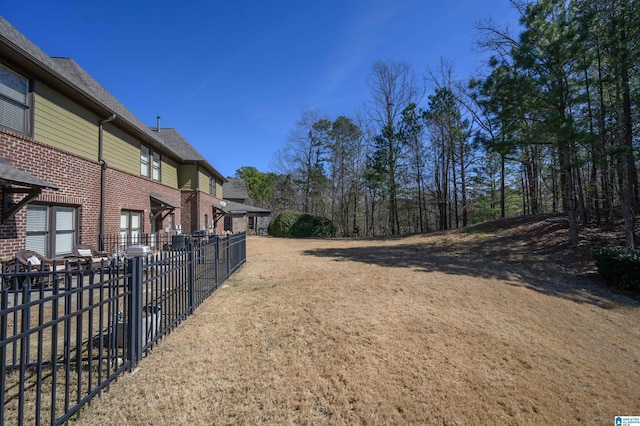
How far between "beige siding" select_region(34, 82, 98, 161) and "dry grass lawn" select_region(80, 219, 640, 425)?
633cm

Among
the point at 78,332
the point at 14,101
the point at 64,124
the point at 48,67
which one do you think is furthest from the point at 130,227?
the point at 78,332

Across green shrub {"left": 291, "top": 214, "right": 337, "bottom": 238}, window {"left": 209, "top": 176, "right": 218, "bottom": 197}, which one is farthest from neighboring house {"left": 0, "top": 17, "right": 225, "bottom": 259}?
green shrub {"left": 291, "top": 214, "right": 337, "bottom": 238}

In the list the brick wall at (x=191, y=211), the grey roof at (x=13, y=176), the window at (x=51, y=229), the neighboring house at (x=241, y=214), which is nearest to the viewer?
the grey roof at (x=13, y=176)

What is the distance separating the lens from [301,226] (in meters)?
21.8

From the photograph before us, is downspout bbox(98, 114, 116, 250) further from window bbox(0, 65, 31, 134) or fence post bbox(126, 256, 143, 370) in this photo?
fence post bbox(126, 256, 143, 370)

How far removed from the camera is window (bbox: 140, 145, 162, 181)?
1260cm

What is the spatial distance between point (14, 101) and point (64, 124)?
1.52 meters

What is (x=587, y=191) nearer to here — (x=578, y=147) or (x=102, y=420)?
(x=578, y=147)

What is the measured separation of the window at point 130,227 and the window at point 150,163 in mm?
2033

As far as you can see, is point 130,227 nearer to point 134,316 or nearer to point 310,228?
point 134,316

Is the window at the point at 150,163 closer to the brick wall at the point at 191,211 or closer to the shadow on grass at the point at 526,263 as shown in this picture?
the brick wall at the point at 191,211

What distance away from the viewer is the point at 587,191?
12.4 meters

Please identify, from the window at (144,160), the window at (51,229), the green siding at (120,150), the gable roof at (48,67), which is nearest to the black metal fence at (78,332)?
the window at (51,229)

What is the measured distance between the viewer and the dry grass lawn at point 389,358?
257cm
